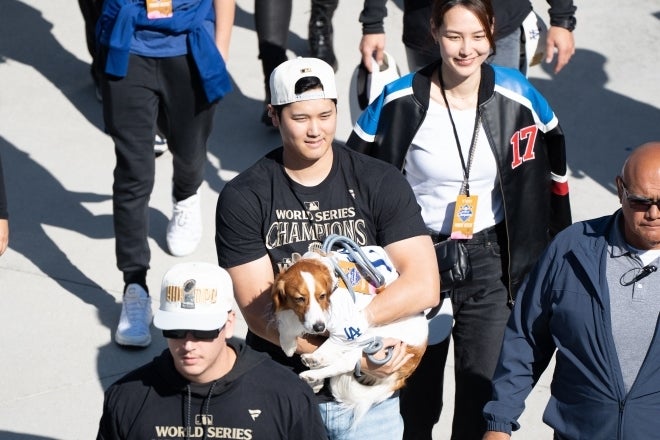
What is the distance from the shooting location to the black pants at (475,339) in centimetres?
494

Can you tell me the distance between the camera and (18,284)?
22.2 feet

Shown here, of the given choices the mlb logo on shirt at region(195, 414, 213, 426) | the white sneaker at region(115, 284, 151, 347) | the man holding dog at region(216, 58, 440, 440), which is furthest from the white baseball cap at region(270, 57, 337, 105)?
the white sneaker at region(115, 284, 151, 347)

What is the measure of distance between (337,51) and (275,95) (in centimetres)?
508

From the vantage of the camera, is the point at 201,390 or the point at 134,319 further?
the point at 134,319

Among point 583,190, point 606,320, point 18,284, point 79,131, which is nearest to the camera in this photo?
point 606,320

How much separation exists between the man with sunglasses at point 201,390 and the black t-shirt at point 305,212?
604mm

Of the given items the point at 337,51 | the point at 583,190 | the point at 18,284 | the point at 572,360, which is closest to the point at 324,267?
the point at 572,360

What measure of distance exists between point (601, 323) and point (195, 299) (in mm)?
1314

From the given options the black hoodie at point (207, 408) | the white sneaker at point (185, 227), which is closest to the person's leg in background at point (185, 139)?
the white sneaker at point (185, 227)

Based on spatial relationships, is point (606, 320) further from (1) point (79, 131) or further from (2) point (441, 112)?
(1) point (79, 131)

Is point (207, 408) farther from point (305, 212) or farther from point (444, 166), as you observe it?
point (444, 166)

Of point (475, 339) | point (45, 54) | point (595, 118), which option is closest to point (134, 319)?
point (475, 339)

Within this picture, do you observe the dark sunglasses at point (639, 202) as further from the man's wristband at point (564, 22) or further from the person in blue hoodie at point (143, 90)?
the person in blue hoodie at point (143, 90)

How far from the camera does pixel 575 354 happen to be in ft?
13.3
